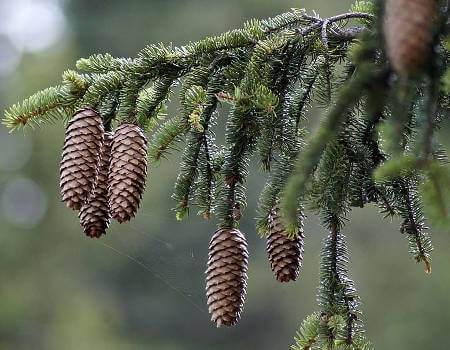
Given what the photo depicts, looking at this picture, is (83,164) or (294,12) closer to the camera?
(83,164)

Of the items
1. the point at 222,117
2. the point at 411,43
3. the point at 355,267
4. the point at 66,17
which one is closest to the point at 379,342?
the point at 355,267

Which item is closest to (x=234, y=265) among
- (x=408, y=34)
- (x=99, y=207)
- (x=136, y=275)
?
(x=99, y=207)

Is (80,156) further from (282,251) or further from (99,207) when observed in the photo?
(282,251)

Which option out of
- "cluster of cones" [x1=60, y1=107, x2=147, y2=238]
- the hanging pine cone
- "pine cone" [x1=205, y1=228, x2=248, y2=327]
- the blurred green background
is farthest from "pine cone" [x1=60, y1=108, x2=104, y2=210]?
the blurred green background

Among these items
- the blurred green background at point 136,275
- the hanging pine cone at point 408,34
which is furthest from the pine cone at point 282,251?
the blurred green background at point 136,275

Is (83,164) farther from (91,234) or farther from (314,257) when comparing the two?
(314,257)

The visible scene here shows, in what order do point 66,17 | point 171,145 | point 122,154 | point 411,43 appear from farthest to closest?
point 66,17 → point 171,145 → point 122,154 → point 411,43

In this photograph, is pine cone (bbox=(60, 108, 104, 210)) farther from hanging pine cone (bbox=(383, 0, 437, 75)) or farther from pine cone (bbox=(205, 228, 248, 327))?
hanging pine cone (bbox=(383, 0, 437, 75))
